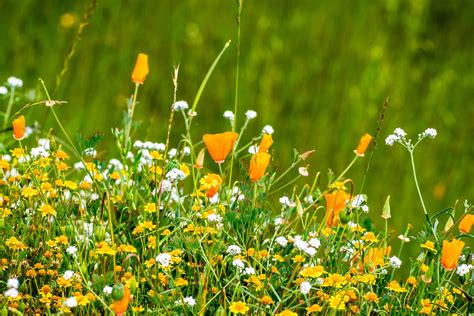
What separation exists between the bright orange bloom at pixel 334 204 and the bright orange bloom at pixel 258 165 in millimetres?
207

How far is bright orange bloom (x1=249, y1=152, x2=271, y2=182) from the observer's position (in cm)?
207

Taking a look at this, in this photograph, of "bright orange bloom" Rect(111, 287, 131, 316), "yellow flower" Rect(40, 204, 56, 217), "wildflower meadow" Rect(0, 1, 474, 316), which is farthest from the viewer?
"yellow flower" Rect(40, 204, 56, 217)

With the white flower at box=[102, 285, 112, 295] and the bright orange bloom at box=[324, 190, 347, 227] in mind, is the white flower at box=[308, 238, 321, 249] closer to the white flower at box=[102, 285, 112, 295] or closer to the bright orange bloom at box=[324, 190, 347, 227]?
the bright orange bloom at box=[324, 190, 347, 227]

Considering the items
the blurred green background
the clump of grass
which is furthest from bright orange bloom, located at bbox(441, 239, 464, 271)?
the blurred green background

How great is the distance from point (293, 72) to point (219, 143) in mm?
2499

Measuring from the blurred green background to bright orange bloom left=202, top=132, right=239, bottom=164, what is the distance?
1869 mm

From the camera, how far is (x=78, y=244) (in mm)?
2074

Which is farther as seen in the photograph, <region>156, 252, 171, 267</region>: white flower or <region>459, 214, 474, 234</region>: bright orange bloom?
<region>459, 214, 474, 234</region>: bright orange bloom

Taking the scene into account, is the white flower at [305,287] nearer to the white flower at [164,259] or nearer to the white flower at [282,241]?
the white flower at [282,241]

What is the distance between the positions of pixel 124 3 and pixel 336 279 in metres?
3.26

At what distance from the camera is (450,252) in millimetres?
1992

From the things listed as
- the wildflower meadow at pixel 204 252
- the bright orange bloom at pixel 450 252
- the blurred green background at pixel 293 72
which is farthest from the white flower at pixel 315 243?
the blurred green background at pixel 293 72

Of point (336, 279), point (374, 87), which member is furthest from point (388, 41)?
point (336, 279)

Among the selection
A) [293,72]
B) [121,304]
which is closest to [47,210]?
[121,304]
